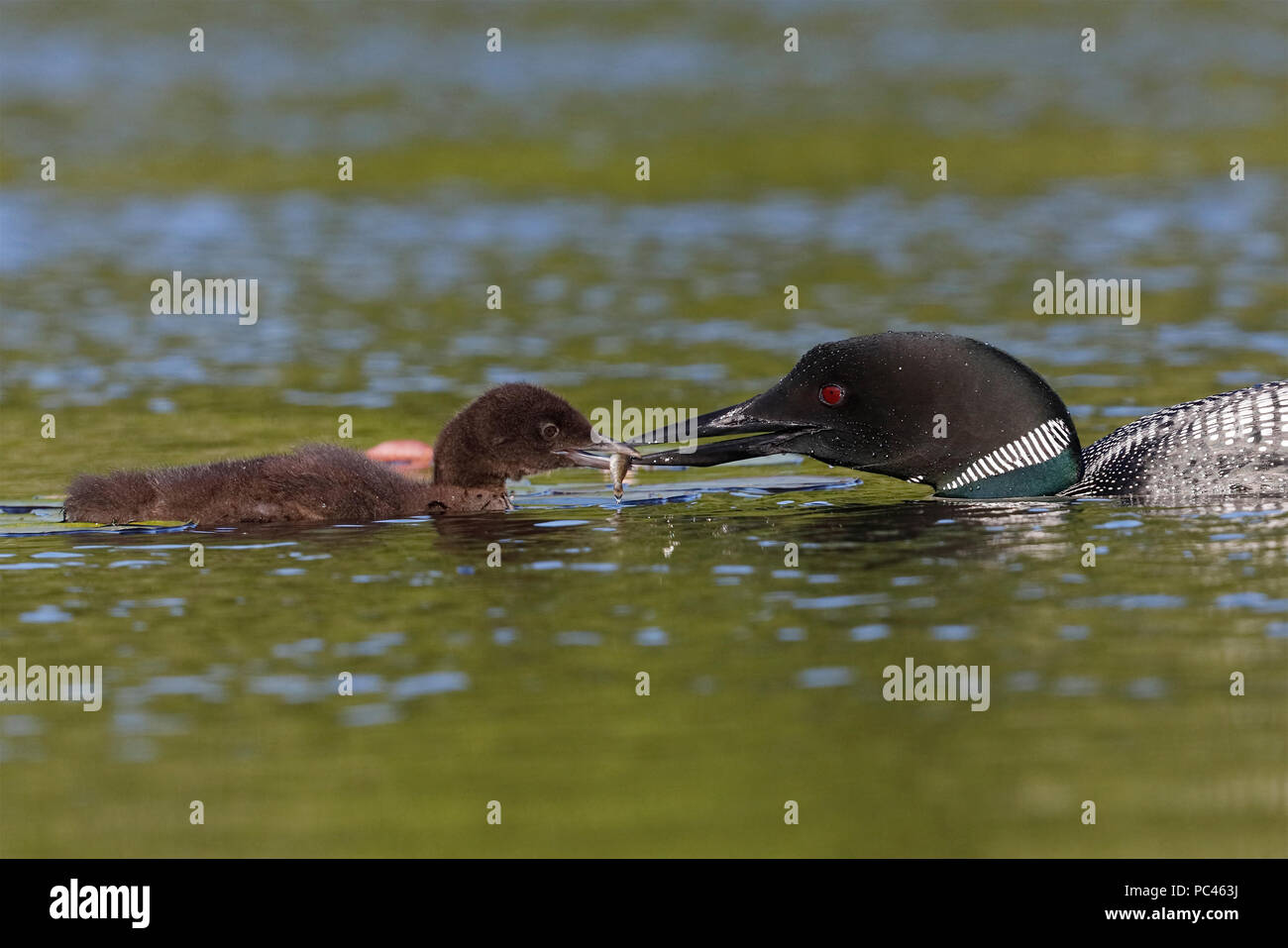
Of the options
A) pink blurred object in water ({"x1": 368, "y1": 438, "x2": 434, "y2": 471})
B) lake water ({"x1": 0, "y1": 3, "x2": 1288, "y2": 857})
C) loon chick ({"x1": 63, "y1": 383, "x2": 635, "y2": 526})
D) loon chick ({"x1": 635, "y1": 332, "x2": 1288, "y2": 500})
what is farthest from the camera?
pink blurred object in water ({"x1": 368, "y1": 438, "x2": 434, "y2": 471})

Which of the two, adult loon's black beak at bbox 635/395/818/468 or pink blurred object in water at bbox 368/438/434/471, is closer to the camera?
adult loon's black beak at bbox 635/395/818/468

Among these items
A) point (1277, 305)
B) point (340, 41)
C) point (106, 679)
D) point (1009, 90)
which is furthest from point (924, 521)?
point (340, 41)

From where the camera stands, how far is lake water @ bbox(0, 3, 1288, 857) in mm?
5371

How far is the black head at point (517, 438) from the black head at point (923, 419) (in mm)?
309

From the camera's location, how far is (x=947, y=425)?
347 inches

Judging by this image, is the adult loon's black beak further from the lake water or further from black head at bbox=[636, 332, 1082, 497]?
the lake water

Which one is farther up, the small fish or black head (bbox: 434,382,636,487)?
black head (bbox: 434,382,636,487)

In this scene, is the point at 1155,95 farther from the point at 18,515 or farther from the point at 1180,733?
the point at 1180,733

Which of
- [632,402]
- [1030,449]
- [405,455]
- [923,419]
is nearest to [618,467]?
[923,419]

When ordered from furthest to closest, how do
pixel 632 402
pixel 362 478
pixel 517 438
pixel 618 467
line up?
pixel 632 402
pixel 517 438
pixel 618 467
pixel 362 478

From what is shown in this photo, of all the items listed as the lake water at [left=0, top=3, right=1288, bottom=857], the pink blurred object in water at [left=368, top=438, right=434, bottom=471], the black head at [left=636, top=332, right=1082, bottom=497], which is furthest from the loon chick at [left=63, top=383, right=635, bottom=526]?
the pink blurred object in water at [left=368, top=438, right=434, bottom=471]

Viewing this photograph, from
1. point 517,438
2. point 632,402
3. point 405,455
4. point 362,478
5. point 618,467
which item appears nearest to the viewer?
point 362,478

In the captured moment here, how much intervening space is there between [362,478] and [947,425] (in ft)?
7.62

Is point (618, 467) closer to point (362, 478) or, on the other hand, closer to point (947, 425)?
point (362, 478)
